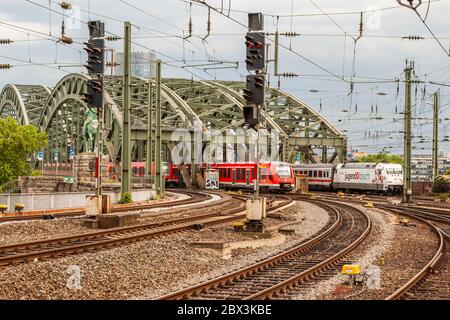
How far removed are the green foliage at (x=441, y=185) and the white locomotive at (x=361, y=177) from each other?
10.8ft

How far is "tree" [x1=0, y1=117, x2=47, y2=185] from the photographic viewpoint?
286 feet

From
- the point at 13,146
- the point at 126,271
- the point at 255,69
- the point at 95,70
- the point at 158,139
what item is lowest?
the point at 126,271

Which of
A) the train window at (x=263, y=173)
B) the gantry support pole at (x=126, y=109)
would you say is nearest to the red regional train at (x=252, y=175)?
the train window at (x=263, y=173)

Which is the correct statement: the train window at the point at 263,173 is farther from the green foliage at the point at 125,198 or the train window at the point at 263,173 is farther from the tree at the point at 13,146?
the tree at the point at 13,146

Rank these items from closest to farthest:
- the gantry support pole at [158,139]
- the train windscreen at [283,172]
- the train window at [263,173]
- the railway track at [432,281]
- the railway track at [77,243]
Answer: the railway track at [432,281] → the railway track at [77,243] → the gantry support pole at [158,139] → the train windscreen at [283,172] → the train window at [263,173]

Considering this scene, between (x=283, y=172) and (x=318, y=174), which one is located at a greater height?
(x=283, y=172)

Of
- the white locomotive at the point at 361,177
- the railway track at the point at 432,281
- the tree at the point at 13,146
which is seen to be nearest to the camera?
the railway track at the point at 432,281

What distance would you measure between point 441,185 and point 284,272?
52335 mm

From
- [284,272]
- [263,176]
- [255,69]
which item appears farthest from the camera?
[263,176]

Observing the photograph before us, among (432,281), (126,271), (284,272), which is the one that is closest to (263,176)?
(284,272)

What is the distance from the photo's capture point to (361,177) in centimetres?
6725

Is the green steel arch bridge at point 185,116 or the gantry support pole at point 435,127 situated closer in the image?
the gantry support pole at point 435,127

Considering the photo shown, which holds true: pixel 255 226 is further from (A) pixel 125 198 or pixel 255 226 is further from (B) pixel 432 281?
(A) pixel 125 198

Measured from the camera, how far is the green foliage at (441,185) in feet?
213
